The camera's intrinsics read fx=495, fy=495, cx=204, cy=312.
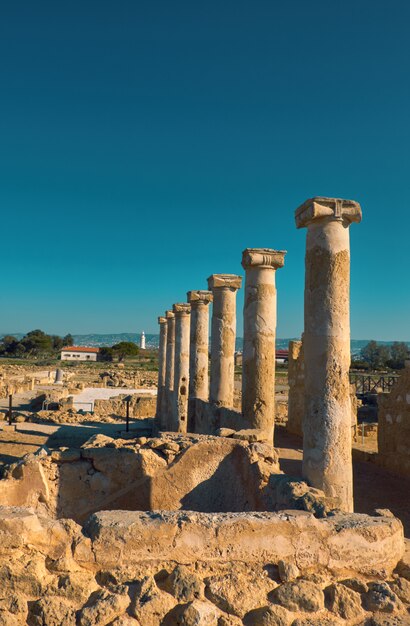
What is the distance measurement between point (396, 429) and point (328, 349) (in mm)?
5674

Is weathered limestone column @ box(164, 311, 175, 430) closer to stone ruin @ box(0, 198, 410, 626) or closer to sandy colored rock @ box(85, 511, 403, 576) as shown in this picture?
stone ruin @ box(0, 198, 410, 626)

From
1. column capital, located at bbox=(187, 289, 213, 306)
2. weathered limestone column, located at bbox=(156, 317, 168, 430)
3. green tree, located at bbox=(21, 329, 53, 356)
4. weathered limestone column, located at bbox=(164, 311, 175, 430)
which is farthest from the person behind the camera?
green tree, located at bbox=(21, 329, 53, 356)

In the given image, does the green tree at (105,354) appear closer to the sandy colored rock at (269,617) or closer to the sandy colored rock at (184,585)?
the sandy colored rock at (184,585)

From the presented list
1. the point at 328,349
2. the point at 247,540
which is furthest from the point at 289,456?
the point at 247,540

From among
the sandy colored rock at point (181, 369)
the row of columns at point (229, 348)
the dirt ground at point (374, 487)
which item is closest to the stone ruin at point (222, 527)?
the row of columns at point (229, 348)

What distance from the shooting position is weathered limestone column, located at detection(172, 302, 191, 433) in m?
14.9

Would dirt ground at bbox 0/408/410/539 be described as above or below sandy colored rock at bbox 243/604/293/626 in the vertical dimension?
below

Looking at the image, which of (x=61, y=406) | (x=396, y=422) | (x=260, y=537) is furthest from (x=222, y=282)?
(x=61, y=406)

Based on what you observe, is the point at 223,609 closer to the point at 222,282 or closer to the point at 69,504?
the point at 69,504

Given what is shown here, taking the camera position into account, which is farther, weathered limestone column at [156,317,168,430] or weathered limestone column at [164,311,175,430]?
weathered limestone column at [156,317,168,430]

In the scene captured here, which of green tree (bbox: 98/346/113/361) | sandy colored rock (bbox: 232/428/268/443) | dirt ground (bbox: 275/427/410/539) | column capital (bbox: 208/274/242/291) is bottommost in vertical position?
dirt ground (bbox: 275/427/410/539)

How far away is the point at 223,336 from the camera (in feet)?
37.5

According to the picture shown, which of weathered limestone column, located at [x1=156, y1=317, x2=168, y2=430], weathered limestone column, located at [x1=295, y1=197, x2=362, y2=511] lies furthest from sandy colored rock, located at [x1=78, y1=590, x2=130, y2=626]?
weathered limestone column, located at [x1=156, y1=317, x2=168, y2=430]

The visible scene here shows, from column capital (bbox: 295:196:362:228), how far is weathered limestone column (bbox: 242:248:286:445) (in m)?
2.92
